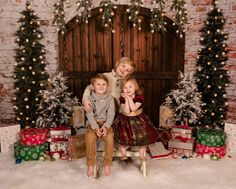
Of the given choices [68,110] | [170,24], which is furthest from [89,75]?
[170,24]

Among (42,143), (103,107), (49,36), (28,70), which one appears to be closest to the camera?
(103,107)

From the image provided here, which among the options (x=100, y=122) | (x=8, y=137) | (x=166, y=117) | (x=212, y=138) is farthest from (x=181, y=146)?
(x=8, y=137)

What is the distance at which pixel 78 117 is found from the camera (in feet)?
17.3

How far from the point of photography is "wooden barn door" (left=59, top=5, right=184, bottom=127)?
560 centimetres

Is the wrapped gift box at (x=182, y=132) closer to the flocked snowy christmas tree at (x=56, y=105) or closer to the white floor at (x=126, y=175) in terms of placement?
the white floor at (x=126, y=175)

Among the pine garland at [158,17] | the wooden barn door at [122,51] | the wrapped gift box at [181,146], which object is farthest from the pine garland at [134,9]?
the wrapped gift box at [181,146]

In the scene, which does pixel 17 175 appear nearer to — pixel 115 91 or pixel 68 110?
pixel 68 110

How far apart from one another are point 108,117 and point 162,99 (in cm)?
205

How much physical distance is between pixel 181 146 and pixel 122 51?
213cm

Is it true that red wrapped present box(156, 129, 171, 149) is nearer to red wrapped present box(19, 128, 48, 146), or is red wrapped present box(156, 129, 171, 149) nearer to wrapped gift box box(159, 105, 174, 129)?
wrapped gift box box(159, 105, 174, 129)

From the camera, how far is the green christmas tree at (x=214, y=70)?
16.9 ft

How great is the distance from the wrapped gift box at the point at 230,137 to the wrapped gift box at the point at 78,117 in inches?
95.4

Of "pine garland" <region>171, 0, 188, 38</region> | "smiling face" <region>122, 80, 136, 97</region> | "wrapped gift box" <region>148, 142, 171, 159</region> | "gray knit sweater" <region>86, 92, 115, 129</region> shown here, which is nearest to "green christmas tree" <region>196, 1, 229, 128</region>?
"pine garland" <region>171, 0, 188, 38</region>

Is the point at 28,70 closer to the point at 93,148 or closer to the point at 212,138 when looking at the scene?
the point at 93,148
